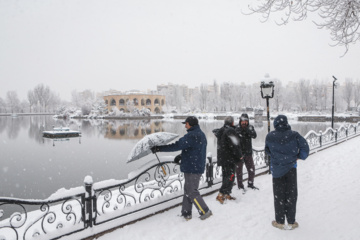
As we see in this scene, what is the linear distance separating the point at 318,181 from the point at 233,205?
2936 mm

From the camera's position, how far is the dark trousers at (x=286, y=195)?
11.8ft

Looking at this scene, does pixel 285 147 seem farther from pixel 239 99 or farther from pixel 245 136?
pixel 239 99

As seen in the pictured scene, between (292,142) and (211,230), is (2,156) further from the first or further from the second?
(292,142)

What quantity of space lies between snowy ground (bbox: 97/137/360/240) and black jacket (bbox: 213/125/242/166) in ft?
3.11

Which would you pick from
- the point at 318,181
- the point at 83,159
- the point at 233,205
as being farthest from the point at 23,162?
the point at 318,181

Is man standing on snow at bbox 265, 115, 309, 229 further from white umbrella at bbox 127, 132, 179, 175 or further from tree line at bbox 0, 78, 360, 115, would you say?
tree line at bbox 0, 78, 360, 115

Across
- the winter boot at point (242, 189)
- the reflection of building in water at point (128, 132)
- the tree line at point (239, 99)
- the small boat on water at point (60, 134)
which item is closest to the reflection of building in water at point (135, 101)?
the tree line at point (239, 99)

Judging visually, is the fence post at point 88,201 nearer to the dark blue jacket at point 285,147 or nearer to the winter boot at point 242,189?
the dark blue jacket at point 285,147

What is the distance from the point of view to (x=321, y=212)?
4277mm

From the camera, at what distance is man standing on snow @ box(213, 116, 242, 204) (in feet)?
15.0

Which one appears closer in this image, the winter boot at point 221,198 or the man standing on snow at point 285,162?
the man standing on snow at point 285,162

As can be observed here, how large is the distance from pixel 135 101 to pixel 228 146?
82.7 meters

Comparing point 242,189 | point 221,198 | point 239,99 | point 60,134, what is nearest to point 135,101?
point 239,99

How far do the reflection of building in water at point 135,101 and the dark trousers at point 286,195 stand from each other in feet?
264
